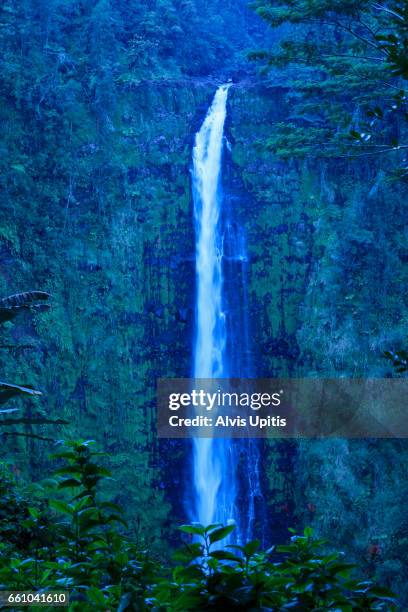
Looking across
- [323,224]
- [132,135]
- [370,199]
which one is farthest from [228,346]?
[132,135]

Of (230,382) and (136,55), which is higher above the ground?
(136,55)

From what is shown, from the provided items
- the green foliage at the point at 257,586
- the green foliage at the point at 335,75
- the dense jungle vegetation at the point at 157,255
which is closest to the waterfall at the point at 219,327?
the dense jungle vegetation at the point at 157,255

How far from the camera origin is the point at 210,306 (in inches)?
527

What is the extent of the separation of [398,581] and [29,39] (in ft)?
42.6

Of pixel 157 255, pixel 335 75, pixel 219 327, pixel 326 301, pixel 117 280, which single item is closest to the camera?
pixel 335 75

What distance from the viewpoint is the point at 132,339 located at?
1343 cm

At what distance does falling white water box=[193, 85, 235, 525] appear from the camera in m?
12.6

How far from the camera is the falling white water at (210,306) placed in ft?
41.4

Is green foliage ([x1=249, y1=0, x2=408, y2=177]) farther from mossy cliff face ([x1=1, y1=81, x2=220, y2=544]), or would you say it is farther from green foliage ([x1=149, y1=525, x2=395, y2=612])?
mossy cliff face ([x1=1, y1=81, x2=220, y2=544])

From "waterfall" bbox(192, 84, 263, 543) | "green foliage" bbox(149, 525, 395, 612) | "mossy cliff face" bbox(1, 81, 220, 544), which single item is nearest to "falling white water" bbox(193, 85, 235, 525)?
"waterfall" bbox(192, 84, 263, 543)

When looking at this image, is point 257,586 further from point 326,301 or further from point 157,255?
point 157,255

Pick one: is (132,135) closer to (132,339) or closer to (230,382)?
(132,339)

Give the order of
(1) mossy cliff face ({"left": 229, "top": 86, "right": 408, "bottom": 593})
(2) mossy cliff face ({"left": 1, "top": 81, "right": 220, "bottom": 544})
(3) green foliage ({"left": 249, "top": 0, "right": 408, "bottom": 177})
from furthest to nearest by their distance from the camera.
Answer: (2) mossy cliff face ({"left": 1, "top": 81, "right": 220, "bottom": 544})
(1) mossy cliff face ({"left": 229, "top": 86, "right": 408, "bottom": 593})
(3) green foliage ({"left": 249, "top": 0, "right": 408, "bottom": 177})

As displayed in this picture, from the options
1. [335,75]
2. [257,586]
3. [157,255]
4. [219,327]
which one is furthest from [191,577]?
[157,255]
